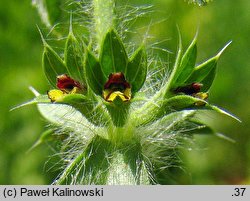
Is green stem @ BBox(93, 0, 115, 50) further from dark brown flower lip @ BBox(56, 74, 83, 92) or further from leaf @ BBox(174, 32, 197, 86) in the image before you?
leaf @ BBox(174, 32, 197, 86)

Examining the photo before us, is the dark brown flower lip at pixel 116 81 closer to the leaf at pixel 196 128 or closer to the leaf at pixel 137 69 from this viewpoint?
the leaf at pixel 137 69

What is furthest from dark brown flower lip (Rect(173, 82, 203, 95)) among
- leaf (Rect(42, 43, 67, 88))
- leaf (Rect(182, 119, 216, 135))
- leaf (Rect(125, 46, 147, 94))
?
leaf (Rect(42, 43, 67, 88))

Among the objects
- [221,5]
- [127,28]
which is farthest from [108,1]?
[221,5]

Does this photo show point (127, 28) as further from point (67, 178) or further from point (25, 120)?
point (25, 120)

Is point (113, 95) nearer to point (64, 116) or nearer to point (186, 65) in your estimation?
point (186, 65)

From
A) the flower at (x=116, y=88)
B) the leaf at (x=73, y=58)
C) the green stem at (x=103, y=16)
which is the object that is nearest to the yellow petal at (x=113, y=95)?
the flower at (x=116, y=88)

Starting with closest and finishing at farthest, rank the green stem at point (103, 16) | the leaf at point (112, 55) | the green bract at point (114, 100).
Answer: the leaf at point (112, 55)
the green bract at point (114, 100)
the green stem at point (103, 16)

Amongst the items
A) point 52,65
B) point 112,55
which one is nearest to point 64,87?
point 52,65
